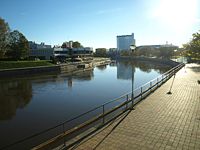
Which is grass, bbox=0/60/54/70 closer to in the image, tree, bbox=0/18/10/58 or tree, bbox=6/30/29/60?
tree, bbox=0/18/10/58

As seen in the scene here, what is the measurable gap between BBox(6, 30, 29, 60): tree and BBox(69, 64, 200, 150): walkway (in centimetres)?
5514

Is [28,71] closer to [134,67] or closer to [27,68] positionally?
[27,68]

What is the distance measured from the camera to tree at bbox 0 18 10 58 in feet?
182

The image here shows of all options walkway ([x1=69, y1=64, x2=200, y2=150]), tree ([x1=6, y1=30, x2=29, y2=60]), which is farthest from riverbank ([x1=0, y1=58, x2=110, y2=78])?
walkway ([x1=69, y1=64, x2=200, y2=150])

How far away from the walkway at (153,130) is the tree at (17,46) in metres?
55.1

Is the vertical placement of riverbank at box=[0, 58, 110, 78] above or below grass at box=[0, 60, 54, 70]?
below

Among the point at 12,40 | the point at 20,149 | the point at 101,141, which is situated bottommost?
the point at 20,149

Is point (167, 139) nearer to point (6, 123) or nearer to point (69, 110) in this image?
point (69, 110)

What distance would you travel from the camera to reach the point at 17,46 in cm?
6128

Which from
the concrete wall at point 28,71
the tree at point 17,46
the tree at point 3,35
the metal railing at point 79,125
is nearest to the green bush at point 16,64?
the concrete wall at point 28,71

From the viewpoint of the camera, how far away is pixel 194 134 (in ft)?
30.7

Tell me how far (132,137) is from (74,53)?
114m

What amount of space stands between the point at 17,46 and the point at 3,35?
5773 mm

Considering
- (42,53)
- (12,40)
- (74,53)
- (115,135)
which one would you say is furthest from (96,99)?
(74,53)
